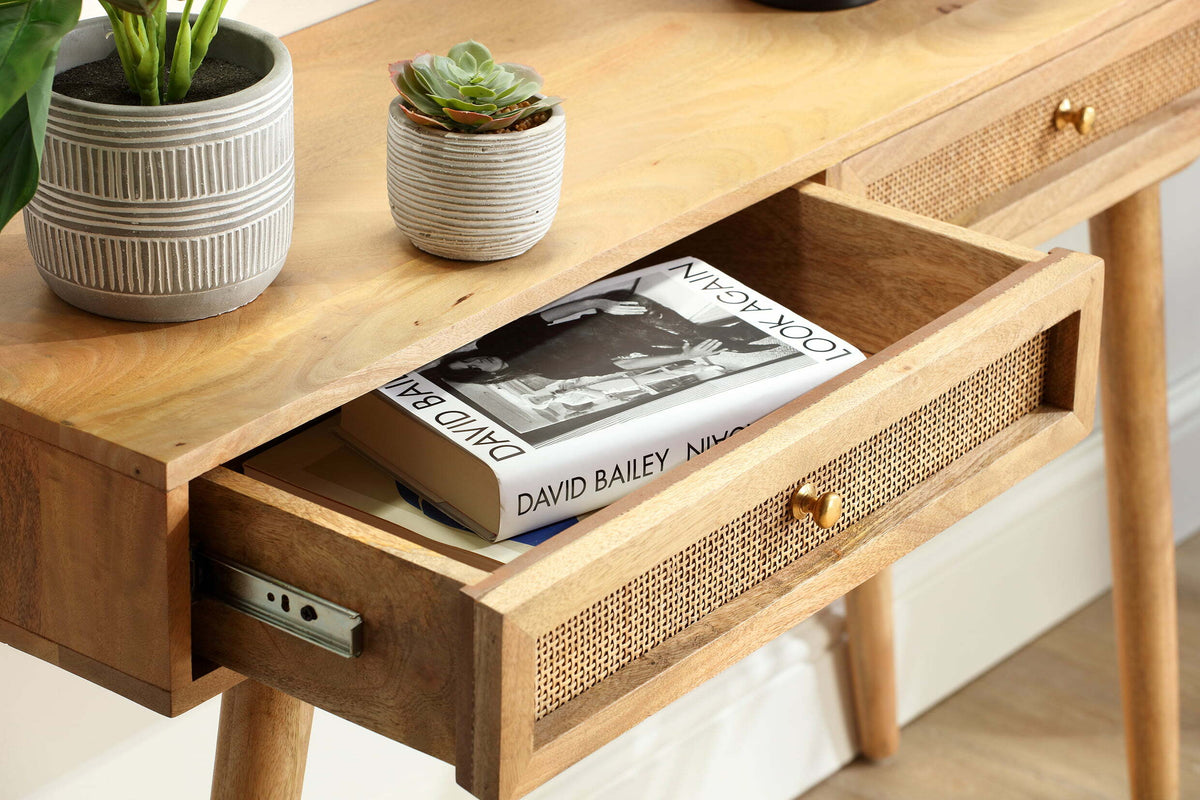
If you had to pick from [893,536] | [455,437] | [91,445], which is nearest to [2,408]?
[91,445]

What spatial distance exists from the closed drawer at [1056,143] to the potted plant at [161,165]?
0.35 metres

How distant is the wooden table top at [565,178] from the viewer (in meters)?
0.62

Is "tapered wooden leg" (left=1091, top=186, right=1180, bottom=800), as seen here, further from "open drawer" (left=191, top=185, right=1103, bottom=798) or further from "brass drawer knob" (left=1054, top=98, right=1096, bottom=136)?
"open drawer" (left=191, top=185, right=1103, bottom=798)

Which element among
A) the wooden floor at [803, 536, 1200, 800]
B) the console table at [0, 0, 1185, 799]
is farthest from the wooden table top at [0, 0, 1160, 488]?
the wooden floor at [803, 536, 1200, 800]

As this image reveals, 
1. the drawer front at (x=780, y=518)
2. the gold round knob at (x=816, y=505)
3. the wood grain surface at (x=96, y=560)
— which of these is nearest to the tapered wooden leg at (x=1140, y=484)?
the drawer front at (x=780, y=518)

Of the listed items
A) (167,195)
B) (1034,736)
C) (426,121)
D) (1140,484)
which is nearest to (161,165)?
(167,195)

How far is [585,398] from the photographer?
726 mm

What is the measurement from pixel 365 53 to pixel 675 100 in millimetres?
199

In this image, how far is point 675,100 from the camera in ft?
2.94

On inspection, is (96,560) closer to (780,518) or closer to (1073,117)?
(780,518)

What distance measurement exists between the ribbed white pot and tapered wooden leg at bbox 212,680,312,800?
279 mm

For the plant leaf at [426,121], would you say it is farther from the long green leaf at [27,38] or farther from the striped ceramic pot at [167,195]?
the long green leaf at [27,38]

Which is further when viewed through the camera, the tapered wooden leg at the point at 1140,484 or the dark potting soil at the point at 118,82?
the tapered wooden leg at the point at 1140,484

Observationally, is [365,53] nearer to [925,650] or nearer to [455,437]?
[455,437]
